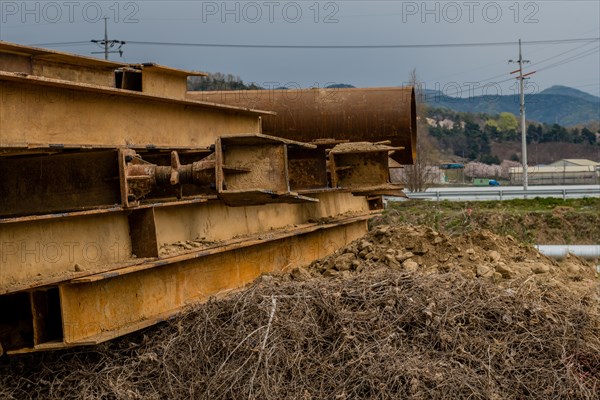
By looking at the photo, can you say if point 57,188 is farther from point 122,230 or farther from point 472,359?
point 472,359

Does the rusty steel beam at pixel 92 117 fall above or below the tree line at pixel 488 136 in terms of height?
below

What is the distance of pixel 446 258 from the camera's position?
7988 millimetres

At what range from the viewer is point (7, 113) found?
477 cm

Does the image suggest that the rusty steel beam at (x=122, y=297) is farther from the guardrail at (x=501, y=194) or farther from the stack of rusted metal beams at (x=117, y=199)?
the guardrail at (x=501, y=194)

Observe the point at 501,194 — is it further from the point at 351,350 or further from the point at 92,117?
the point at 92,117

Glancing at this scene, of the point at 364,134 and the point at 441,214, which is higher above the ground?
the point at 364,134

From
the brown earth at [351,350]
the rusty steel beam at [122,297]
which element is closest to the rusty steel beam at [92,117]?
the rusty steel beam at [122,297]

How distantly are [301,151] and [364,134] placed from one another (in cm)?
205

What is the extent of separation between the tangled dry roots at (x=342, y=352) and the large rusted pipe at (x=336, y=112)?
11.9 ft

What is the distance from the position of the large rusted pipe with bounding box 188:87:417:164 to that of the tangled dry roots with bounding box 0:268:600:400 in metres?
3.64

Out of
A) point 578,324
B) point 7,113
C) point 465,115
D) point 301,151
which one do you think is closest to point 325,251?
point 301,151

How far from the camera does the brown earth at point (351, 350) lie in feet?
17.2

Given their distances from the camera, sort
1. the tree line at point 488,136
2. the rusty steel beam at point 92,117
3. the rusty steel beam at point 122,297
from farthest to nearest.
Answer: the tree line at point 488,136
the rusty steel beam at point 122,297
the rusty steel beam at point 92,117

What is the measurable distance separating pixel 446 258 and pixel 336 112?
2.56 meters
